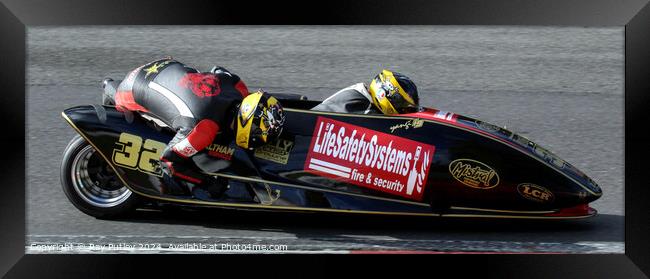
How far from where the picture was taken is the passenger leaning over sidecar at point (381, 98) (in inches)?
297

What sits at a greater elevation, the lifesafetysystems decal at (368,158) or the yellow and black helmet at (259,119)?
the yellow and black helmet at (259,119)

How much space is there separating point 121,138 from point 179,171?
22.9 inches

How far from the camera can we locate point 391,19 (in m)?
6.16

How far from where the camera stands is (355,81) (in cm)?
1058

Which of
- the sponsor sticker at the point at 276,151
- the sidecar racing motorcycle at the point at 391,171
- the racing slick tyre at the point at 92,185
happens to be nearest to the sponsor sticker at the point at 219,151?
the sidecar racing motorcycle at the point at 391,171

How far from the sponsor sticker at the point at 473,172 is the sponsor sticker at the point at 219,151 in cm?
168

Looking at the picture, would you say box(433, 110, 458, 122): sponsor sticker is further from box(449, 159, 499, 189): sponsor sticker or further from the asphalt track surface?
the asphalt track surface

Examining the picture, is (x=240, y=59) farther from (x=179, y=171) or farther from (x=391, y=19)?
(x=391, y=19)

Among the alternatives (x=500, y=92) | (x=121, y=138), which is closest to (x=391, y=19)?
(x=121, y=138)

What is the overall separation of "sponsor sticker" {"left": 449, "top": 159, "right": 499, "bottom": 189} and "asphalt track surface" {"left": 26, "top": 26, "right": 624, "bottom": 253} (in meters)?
0.46

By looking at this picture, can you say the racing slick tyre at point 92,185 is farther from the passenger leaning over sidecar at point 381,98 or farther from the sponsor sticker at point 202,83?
the passenger leaning over sidecar at point 381,98

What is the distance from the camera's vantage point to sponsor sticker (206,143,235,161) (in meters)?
7.48

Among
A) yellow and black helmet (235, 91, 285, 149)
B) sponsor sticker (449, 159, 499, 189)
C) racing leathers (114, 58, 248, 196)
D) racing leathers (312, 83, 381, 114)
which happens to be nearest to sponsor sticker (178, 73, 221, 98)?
racing leathers (114, 58, 248, 196)

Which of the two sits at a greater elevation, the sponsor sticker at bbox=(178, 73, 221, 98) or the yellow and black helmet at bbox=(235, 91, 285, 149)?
the sponsor sticker at bbox=(178, 73, 221, 98)
